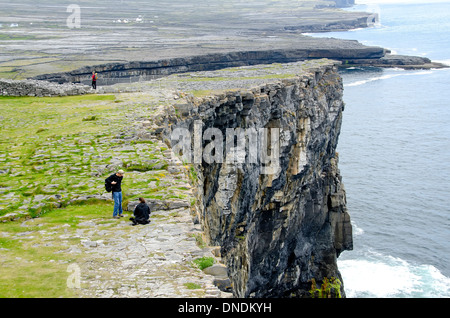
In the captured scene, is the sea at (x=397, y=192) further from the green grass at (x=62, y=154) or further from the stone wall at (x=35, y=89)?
the green grass at (x=62, y=154)

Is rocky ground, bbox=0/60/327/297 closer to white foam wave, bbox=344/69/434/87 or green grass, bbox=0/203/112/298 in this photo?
green grass, bbox=0/203/112/298

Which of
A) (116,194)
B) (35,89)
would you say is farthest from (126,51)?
(116,194)

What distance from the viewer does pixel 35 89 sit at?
135 feet

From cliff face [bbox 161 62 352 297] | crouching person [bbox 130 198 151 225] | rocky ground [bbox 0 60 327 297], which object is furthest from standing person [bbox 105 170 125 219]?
cliff face [bbox 161 62 352 297]

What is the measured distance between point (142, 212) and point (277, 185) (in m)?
26.8

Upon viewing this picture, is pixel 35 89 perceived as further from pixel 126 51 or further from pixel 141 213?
pixel 126 51

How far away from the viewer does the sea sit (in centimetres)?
5444

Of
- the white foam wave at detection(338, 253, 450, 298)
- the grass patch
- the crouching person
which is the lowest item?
the white foam wave at detection(338, 253, 450, 298)

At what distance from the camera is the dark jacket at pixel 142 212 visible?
16.0m

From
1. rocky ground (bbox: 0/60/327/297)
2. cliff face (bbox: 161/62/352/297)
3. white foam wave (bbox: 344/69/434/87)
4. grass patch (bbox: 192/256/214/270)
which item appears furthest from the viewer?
white foam wave (bbox: 344/69/434/87)

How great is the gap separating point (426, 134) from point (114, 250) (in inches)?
3210

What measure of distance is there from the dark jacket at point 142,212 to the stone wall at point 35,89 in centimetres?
2668

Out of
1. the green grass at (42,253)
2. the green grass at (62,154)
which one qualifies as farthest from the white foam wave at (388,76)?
the green grass at (42,253)

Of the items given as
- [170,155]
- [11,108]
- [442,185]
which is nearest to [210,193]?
[170,155]
